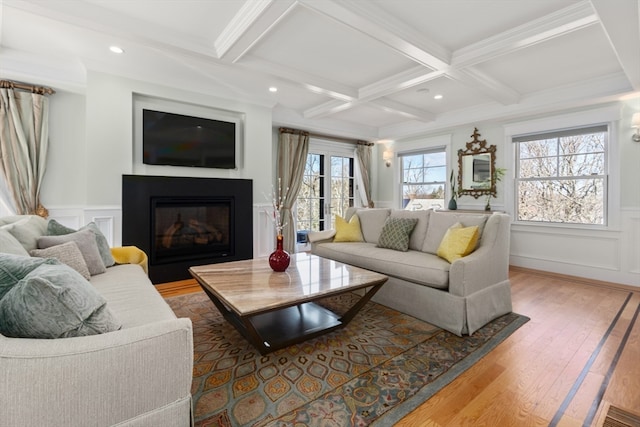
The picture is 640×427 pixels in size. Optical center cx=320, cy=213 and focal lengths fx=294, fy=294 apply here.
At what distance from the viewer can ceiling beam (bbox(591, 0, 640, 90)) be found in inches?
80.0

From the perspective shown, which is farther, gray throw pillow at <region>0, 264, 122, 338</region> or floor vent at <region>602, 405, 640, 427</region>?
floor vent at <region>602, 405, 640, 427</region>

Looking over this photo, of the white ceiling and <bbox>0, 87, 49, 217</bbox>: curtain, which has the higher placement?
the white ceiling

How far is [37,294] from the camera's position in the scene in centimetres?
95

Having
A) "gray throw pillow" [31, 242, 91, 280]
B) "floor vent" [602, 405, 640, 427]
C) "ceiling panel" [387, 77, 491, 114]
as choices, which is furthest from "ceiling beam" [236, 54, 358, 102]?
"floor vent" [602, 405, 640, 427]

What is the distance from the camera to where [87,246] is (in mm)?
2285

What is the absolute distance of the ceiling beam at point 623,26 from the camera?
2033mm

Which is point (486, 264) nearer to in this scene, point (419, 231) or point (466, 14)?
point (419, 231)

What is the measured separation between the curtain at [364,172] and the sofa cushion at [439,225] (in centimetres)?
328

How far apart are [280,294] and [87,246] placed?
63.2 inches

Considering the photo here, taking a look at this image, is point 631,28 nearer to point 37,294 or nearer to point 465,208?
point 465,208

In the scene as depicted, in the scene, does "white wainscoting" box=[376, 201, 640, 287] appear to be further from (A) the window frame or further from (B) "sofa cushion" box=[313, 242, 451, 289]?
(B) "sofa cushion" box=[313, 242, 451, 289]

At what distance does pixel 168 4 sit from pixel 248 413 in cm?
294

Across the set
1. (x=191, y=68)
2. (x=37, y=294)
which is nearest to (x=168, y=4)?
(x=191, y=68)

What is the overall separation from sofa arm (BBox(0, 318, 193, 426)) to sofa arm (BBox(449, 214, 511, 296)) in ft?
6.65
